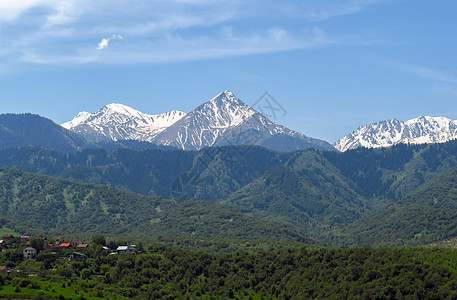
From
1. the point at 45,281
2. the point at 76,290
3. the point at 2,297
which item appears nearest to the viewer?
the point at 2,297

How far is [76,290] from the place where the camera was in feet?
589

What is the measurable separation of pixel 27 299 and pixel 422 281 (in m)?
131

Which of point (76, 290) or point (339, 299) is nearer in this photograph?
point (76, 290)

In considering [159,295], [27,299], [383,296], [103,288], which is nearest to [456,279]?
[383,296]

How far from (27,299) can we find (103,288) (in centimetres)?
4072

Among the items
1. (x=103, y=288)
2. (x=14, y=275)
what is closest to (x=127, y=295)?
(x=103, y=288)

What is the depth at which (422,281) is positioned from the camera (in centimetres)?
19738

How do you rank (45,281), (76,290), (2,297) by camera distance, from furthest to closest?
(45,281) → (76,290) → (2,297)

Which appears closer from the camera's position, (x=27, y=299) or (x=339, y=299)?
(x=27, y=299)

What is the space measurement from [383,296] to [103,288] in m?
96.9

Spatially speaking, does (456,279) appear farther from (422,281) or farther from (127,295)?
(127,295)

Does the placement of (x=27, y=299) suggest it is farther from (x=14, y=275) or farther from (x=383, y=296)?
(x=383, y=296)

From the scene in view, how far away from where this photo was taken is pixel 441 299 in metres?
183

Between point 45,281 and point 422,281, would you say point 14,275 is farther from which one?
point 422,281
